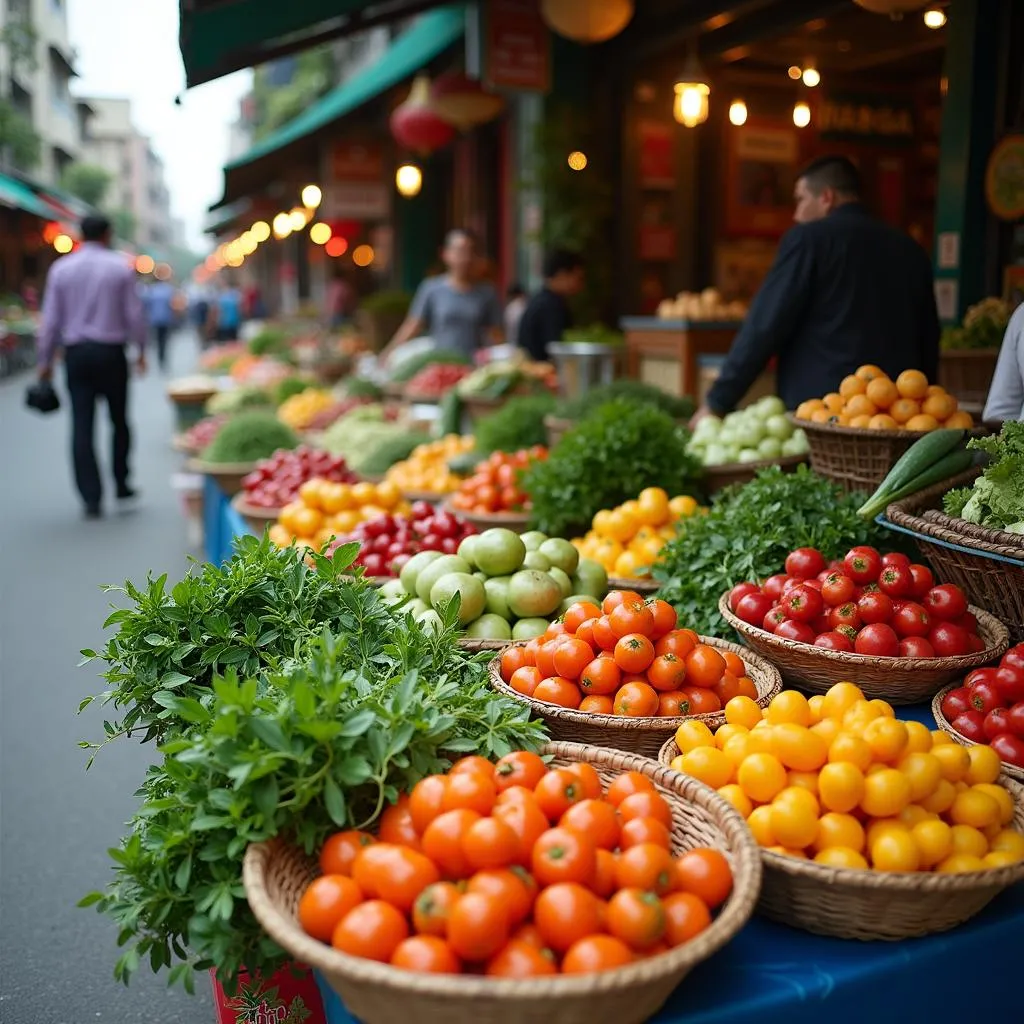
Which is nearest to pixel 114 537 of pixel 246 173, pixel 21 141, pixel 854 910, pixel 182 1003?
pixel 182 1003

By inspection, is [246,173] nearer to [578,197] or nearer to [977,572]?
[578,197]

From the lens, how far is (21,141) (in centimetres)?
3522

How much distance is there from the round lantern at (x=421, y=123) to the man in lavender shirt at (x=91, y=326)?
3.47 m

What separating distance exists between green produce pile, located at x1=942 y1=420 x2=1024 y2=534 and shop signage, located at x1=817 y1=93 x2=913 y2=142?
841 cm

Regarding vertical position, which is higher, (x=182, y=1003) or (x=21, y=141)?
(x=21, y=141)

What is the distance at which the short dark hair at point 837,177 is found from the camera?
511cm

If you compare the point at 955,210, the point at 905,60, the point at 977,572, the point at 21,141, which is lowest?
the point at 977,572

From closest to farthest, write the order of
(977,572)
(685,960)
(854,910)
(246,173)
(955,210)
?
(685,960) < (854,910) < (977,572) < (955,210) < (246,173)

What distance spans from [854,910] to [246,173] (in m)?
20.3

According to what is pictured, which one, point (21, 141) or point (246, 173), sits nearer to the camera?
point (246, 173)

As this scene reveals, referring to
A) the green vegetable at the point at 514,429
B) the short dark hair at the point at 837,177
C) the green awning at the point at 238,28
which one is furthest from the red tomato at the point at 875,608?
the green awning at the point at 238,28

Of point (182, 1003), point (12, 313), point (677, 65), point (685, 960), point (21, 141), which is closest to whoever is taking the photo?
point (685, 960)

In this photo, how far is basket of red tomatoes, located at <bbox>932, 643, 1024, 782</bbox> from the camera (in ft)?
8.25

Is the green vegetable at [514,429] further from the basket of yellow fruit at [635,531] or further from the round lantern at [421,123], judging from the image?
the round lantern at [421,123]
